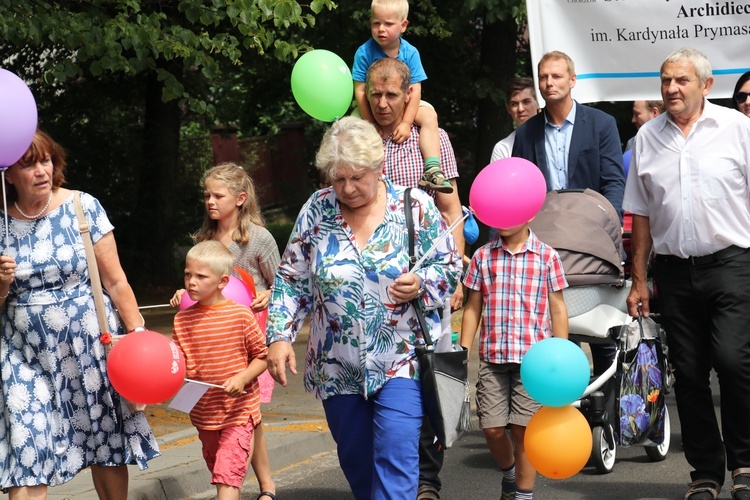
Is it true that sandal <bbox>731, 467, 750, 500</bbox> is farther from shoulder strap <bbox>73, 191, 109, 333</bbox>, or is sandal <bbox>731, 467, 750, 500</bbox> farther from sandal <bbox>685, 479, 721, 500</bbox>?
shoulder strap <bbox>73, 191, 109, 333</bbox>

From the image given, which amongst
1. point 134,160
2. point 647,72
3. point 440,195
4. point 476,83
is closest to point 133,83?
point 134,160

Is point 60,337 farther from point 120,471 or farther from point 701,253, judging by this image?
point 701,253

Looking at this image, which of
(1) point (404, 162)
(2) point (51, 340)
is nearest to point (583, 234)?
(1) point (404, 162)

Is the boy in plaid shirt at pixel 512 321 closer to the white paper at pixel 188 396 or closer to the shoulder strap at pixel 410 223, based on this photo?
the shoulder strap at pixel 410 223

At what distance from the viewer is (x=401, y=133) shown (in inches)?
256

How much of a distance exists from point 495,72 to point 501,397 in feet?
40.5

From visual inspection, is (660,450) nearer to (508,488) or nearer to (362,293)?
(508,488)

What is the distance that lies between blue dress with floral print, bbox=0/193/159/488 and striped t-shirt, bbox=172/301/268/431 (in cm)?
60

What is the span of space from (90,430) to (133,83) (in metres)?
16.1

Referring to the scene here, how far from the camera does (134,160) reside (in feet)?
69.3

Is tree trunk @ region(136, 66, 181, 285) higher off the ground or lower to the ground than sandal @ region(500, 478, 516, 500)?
higher

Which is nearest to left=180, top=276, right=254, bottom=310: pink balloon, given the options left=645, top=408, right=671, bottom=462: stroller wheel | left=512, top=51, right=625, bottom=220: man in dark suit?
left=512, top=51, right=625, bottom=220: man in dark suit

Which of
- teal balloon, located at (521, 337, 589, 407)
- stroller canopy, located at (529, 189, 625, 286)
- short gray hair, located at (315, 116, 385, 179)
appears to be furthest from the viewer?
stroller canopy, located at (529, 189, 625, 286)

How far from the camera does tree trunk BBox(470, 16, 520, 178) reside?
1803 centimetres
